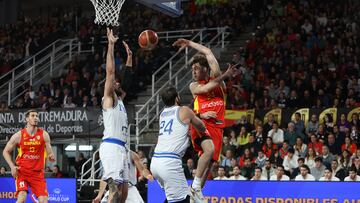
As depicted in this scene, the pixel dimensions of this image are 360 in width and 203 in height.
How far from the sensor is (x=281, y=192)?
14242 mm

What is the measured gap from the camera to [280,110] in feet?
69.6

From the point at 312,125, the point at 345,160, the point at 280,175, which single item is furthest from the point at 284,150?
the point at 280,175

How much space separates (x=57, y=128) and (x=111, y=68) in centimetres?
1210

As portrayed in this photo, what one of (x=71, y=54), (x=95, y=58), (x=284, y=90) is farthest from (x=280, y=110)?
(x=71, y=54)

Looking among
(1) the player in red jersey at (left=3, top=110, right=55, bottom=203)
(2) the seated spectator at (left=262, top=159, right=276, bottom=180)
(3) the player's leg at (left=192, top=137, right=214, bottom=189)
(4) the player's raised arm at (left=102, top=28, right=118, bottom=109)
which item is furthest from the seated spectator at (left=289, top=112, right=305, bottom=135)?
(4) the player's raised arm at (left=102, top=28, right=118, bottom=109)

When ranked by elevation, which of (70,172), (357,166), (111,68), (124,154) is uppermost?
(111,68)

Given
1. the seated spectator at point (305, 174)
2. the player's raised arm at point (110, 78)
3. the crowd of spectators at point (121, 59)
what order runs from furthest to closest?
1. the crowd of spectators at point (121, 59)
2. the seated spectator at point (305, 174)
3. the player's raised arm at point (110, 78)

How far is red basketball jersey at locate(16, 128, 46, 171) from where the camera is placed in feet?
49.4

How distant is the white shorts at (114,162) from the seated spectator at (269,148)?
26.9ft

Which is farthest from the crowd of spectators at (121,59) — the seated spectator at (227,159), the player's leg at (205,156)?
the player's leg at (205,156)

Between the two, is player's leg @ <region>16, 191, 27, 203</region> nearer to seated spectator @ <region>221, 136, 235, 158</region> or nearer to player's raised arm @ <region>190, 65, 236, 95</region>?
player's raised arm @ <region>190, 65, 236, 95</region>

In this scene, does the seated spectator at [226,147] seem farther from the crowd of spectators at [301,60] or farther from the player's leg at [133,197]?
the player's leg at [133,197]

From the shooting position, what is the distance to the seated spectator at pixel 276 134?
1997cm

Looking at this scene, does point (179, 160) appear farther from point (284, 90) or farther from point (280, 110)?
point (284, 90)
